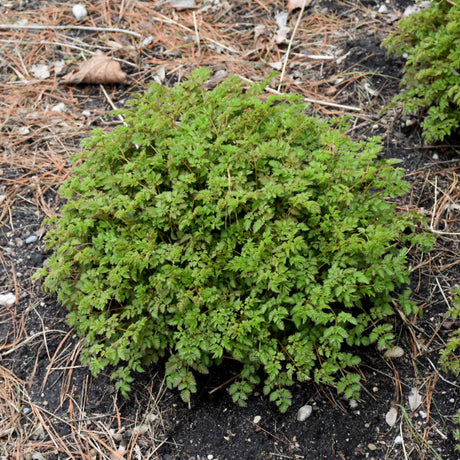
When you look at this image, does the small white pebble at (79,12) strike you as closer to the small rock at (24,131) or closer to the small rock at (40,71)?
the small rock at (40,71)

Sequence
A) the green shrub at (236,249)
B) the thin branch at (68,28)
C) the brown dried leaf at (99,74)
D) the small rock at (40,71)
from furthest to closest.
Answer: the thin branch at (68,28) → the small rock at (40,71) → the brown dried leaf at (99,74) → the green shrub at (236,249)

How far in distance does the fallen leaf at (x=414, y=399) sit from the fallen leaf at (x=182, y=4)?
4.17 metres

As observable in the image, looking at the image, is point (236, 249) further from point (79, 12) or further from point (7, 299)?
point (79, 12)

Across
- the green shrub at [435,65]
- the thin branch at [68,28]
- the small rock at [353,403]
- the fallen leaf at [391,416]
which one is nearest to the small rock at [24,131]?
the thin branch at [68,28]

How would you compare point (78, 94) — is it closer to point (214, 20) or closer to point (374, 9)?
point (214, 20)

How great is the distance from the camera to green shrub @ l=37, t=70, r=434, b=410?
2447 mm

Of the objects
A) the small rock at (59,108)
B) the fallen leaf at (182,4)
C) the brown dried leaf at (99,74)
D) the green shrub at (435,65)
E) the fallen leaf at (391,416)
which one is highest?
the green shrub at (435,65)

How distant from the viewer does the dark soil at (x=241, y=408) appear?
257cm

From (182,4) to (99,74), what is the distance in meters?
1.26

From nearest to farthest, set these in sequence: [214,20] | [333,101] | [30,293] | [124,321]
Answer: [124,321] → [30,293] → [333,101] → [214,20]

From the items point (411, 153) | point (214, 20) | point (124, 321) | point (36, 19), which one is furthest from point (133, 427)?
point (36, 19)

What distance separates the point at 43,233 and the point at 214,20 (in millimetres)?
2754

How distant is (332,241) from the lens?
2512mm

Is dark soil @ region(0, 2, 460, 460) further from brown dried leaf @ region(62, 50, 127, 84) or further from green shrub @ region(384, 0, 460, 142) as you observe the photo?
brown dried leaf @ region(62, 50, 127, 84)
